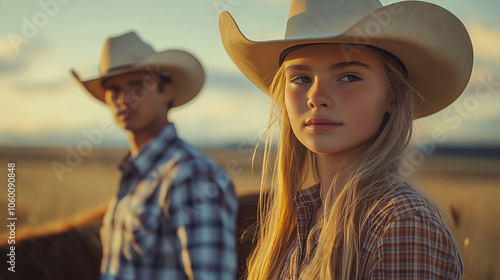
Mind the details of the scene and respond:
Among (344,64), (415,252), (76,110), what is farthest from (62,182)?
(415,252)

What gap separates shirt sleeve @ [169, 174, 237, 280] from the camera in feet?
3.62

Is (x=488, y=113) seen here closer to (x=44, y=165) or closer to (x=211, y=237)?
(x=211, y=237)

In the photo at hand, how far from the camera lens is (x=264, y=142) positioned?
1.79m

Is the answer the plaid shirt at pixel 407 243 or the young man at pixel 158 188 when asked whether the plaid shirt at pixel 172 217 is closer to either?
the young man at pixel 158 188

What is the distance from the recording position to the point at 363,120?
136 cm

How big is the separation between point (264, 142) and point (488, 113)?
1.04 meters

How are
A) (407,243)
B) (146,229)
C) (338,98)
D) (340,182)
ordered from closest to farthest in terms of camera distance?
(146,229), (407,243), (338,98), (340,182)

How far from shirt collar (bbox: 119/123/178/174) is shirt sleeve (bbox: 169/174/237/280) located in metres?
0.08

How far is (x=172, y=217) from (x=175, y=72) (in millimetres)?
324

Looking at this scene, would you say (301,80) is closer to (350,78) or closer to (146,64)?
(350,78)

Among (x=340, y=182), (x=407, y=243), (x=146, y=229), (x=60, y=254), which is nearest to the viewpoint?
(x=146, y=229)

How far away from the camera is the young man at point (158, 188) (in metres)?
1.11

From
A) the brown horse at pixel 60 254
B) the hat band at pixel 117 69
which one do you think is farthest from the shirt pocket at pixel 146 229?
the brown horse at pixel 60 254

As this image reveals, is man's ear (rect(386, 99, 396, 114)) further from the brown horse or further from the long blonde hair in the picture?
the brown horse
